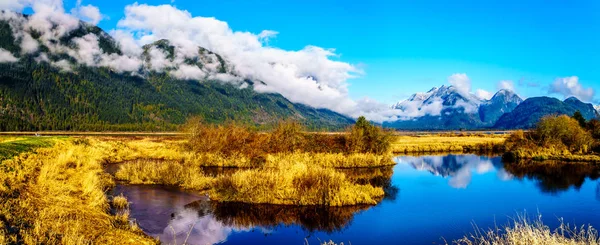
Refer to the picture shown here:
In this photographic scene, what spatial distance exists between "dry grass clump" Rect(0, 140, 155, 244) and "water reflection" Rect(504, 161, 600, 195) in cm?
3472

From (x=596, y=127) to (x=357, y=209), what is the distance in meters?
61.1

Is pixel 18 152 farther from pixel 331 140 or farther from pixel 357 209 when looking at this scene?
pixel 331 140

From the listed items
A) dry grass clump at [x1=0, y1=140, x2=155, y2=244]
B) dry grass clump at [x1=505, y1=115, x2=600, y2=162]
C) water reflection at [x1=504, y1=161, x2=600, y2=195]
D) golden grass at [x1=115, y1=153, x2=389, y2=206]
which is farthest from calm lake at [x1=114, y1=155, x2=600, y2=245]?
dry grass clump at [x1=505, y1=115, x2=600, y2=162]

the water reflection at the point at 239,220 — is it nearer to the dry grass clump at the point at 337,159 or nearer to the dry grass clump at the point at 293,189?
the dry grass clump at the point at 293,189

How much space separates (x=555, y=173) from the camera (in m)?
42.6

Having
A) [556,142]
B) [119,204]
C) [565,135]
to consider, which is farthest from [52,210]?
[565,135]

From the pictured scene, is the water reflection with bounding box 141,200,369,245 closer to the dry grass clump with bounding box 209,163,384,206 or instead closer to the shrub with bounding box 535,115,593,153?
the dry grass clump with bounding box 209,163,384,206

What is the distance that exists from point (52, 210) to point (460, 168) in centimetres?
4625

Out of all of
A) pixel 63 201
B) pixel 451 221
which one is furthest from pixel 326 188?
pixel 63 201

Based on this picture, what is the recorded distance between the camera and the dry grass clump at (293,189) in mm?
24562

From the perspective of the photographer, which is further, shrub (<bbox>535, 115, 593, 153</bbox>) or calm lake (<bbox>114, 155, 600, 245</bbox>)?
shrub (<bbox>535, 115, 593, 153</bbox>)

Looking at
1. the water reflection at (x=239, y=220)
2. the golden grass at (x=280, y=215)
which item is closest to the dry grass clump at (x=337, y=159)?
the golden grass at (x=280, y=215)

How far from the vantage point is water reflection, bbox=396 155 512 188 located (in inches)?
1561

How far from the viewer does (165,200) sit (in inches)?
981
